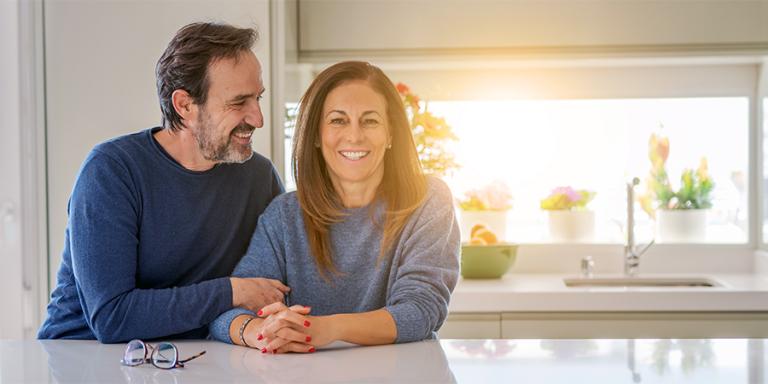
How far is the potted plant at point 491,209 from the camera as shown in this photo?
139 inches

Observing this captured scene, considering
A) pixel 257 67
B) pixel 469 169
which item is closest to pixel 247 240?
pixel 257 67

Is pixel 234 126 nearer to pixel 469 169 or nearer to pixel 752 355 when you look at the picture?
pixel 752 355

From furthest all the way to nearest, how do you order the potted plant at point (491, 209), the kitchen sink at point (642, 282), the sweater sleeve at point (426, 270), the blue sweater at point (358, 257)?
the potted plant at point (491, 209) → the kitchen sink at point (642, 282) → the blue sweater at point (358, 257) → the sweater sleeve at point (426, 270)

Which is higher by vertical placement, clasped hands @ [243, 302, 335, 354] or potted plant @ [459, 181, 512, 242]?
potted plant @ [459, 181, 512, 242]

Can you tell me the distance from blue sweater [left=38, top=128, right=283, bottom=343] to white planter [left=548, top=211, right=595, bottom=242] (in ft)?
5.90

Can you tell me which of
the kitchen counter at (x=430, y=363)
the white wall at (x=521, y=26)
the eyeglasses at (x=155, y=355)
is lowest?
→ the kitchen counter at (x=430, y=363)

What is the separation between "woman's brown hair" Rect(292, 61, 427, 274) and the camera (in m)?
1.89

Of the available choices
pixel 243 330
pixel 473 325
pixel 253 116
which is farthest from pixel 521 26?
pixel 243 330

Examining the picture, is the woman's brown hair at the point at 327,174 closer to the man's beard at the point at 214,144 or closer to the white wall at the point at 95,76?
the man's beard at the point at 214,144

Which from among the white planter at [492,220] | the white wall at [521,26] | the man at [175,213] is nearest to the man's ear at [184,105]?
the man at [175,213]

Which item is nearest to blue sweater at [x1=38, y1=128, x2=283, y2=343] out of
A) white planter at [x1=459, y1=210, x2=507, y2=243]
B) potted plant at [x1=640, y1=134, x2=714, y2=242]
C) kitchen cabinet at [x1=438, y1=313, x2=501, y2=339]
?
kitchen cabinet at [x1=438, y1=313, x2=501, y2=339]

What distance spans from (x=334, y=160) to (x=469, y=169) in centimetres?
189

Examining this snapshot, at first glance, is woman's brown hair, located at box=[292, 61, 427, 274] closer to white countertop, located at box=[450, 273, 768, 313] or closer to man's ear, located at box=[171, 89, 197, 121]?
man's ear, located at box=[171, 89, 197, 121]

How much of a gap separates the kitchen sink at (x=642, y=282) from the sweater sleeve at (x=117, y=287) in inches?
74.4
